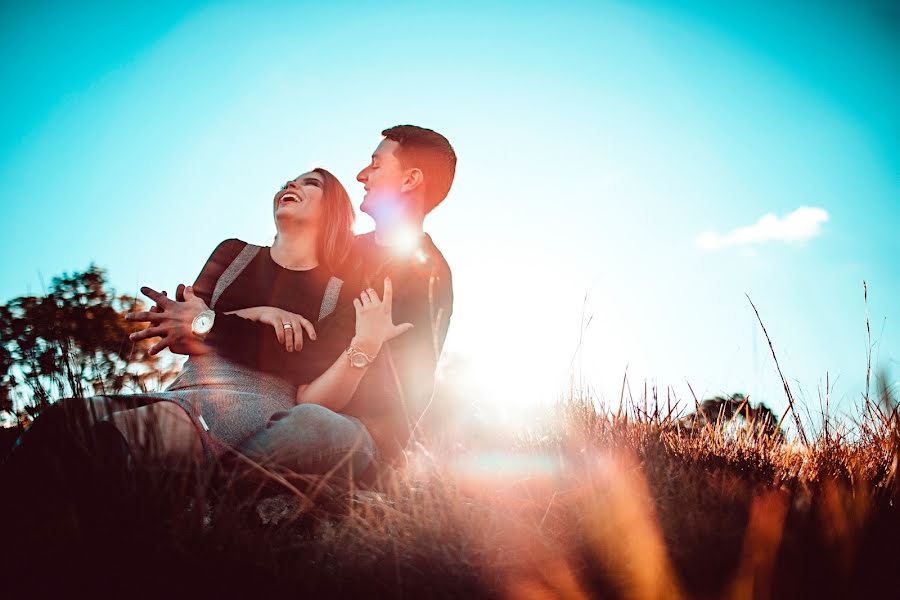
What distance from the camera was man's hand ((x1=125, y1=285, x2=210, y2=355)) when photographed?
2.54 m

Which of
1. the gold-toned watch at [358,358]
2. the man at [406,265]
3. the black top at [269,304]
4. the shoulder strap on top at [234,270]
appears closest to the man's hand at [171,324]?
the black top at [269,304]

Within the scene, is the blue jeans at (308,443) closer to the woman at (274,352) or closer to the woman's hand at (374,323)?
the woman at (274,352)

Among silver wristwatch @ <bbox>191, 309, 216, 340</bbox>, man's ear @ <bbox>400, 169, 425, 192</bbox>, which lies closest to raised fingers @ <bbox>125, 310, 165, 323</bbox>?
silver wristwatch @ <bbox>191, 309, 216, 340</bbox>

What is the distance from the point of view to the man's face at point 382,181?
3455mm

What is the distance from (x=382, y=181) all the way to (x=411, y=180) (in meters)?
0.20

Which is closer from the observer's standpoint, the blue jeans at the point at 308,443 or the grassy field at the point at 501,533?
the grassy field at the point at 501,533

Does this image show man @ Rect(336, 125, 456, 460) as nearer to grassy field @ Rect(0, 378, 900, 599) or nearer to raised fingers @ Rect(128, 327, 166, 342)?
grassy field @ Rect(0, 378, 900, 599)

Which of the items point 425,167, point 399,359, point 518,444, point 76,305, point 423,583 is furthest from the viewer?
point 425,167

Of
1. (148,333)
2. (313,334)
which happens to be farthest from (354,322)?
(148,333)

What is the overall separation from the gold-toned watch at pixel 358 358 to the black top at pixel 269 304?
22 cm

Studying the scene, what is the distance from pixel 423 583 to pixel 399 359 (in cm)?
144

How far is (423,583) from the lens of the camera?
1.49 metres

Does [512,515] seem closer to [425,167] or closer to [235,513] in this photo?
[235,513]

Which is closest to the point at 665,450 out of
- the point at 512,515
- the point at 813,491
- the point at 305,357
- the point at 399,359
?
the point at 813,491
